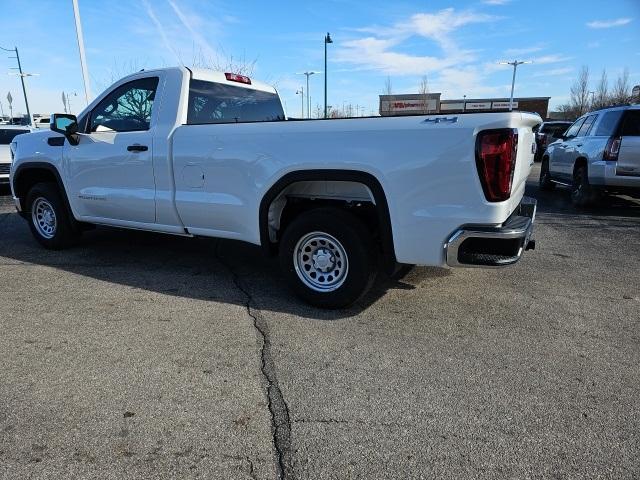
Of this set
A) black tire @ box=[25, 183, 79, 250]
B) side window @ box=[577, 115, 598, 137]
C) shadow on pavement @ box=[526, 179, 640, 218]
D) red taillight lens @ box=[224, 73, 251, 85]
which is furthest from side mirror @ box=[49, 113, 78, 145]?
side window @ box=[577, 115, 598, 137]

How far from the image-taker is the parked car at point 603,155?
8.13 meters

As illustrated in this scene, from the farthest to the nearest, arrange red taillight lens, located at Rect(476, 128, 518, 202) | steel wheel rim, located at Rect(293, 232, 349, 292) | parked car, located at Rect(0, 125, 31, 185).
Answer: parked car, located at Rect(0, 125, 31, 185)
steel wheel rim, located at Rect(293, 232, 349, 292)
red taillight lens, located at Rect(476, 128, 518, 202)

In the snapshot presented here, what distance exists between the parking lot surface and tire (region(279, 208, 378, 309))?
20cm

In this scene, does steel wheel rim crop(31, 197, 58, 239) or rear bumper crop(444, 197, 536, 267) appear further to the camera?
steel wheel rim crop(31, 197, 58, 239)

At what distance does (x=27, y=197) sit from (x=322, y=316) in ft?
14.6

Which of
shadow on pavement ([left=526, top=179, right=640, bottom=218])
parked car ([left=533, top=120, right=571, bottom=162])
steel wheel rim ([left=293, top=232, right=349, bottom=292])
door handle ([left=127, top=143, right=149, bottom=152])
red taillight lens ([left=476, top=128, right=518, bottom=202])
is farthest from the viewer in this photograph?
parked car ([left=533, top=120, right=571, bottom=162])

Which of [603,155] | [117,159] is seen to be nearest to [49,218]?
[117,159]

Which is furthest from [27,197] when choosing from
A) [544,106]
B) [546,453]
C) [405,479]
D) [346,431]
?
[544,106]

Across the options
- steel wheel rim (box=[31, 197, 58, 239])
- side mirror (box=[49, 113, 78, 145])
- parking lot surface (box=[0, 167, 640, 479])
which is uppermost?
side mirror (box=[49, 113, 78, 145])

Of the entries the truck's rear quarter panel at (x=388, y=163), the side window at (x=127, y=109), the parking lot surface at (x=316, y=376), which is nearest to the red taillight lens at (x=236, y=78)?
the side window at (x=127, y=109)

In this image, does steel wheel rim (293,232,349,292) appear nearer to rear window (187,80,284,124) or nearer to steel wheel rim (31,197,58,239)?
rear window (187,80,284,124)

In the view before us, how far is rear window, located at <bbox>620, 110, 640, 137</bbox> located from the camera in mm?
8094

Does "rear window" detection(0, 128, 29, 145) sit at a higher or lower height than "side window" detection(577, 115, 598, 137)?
lower

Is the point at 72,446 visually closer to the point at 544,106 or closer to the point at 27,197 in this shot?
the point at 27,197
